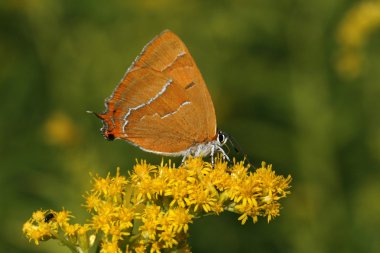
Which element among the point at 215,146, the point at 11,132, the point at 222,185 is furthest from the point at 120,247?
the point at 11,132

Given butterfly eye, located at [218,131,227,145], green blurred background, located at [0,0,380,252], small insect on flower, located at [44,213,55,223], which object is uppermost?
green blurred background, located at [0,0,380,252]

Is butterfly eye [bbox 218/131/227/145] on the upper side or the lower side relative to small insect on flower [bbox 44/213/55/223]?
upper

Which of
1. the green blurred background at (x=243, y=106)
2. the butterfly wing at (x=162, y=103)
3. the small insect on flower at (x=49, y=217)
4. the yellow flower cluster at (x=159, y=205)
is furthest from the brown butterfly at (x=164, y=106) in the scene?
the green blurred background at (x=243, y=106)

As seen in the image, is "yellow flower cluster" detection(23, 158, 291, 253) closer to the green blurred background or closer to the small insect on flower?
the small insect on flower

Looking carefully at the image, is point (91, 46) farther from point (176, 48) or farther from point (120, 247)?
point (120, 247)

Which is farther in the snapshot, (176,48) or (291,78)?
(291,78)

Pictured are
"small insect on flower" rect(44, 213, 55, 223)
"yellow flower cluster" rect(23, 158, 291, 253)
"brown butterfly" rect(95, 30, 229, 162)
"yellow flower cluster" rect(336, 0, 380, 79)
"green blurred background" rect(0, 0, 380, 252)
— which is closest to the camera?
"yellow flower cluster" rect(23, 158, 291, 253)

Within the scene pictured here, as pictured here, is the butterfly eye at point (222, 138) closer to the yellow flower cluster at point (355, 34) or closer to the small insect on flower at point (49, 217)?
the small insect on flower at point (49, 217)

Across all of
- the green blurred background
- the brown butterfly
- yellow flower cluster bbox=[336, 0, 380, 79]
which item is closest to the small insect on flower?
the brown butterfly
